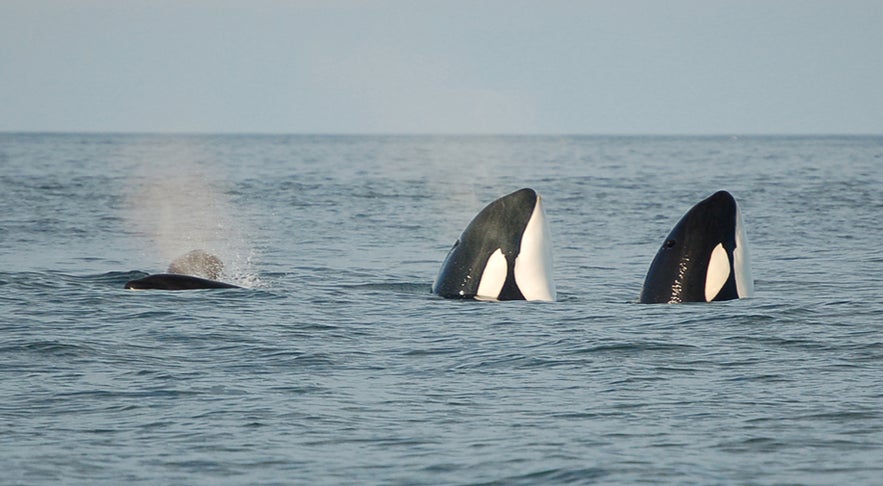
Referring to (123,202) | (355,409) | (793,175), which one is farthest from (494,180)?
(355,409)

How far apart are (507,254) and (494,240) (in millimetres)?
192

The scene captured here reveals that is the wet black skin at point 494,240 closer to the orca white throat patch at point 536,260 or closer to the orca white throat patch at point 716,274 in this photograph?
the orca white throat patch at point 536,260

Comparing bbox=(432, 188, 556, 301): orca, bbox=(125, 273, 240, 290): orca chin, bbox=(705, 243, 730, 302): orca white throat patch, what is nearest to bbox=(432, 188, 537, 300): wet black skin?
bbox=(432, 188, 556, 301): orca

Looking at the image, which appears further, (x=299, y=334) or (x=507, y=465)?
(x=299, y=334)

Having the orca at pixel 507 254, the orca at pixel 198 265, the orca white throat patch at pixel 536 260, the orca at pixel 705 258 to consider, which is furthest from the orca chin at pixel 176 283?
the orca at pixel 705 258

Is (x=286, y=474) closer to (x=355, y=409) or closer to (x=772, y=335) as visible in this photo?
(x=355, y=409)

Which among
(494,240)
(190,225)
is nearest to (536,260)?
(494,240)

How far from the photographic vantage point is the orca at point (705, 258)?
13281 mm

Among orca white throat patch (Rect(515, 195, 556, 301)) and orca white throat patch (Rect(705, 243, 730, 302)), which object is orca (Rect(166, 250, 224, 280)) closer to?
orca white throat patch (Rect(515, 195, 556, 301))

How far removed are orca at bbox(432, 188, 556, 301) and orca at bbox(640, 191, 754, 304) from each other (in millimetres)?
1128

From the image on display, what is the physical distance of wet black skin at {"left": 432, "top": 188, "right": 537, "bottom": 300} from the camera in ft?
45.4

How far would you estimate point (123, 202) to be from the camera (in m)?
37.3

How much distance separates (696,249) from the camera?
523 inches

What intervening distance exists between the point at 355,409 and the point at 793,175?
164ft
